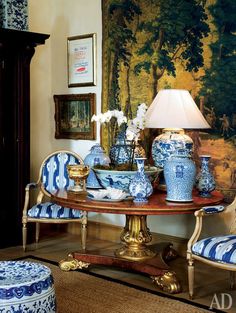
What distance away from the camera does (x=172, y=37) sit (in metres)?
4.38

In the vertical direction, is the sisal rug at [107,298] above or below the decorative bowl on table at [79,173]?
below

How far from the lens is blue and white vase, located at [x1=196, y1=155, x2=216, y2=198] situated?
3736mm

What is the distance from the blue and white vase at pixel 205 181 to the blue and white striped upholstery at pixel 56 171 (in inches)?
51.8

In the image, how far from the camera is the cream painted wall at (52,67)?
5094mm

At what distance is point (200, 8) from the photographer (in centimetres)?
419

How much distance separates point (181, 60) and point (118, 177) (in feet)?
4.16

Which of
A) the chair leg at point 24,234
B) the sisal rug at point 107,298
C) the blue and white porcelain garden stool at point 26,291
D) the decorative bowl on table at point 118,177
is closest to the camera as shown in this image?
the blue and white porcelain garden stool at point 26,291

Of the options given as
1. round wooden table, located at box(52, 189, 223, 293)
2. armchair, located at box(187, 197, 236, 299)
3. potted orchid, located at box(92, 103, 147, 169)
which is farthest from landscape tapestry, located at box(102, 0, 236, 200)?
armchair, located at box(187, 197, 236, 299)

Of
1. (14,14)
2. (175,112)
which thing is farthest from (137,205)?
(14,14)

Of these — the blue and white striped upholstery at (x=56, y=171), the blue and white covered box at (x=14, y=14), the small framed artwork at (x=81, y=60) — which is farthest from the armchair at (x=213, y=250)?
the blue and white covered box at (x=14, y=14)

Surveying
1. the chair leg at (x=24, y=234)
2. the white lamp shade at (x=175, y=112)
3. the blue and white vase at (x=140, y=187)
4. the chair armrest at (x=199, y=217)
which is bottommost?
the chair leg at (x=24, y=234)

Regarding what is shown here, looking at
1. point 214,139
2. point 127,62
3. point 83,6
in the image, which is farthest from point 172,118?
point 83,6

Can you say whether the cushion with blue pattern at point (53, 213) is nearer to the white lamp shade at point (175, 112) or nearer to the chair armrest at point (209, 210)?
the white lamp shade at point (175, 112)

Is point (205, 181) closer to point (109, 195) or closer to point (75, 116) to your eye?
point (109, 195)
